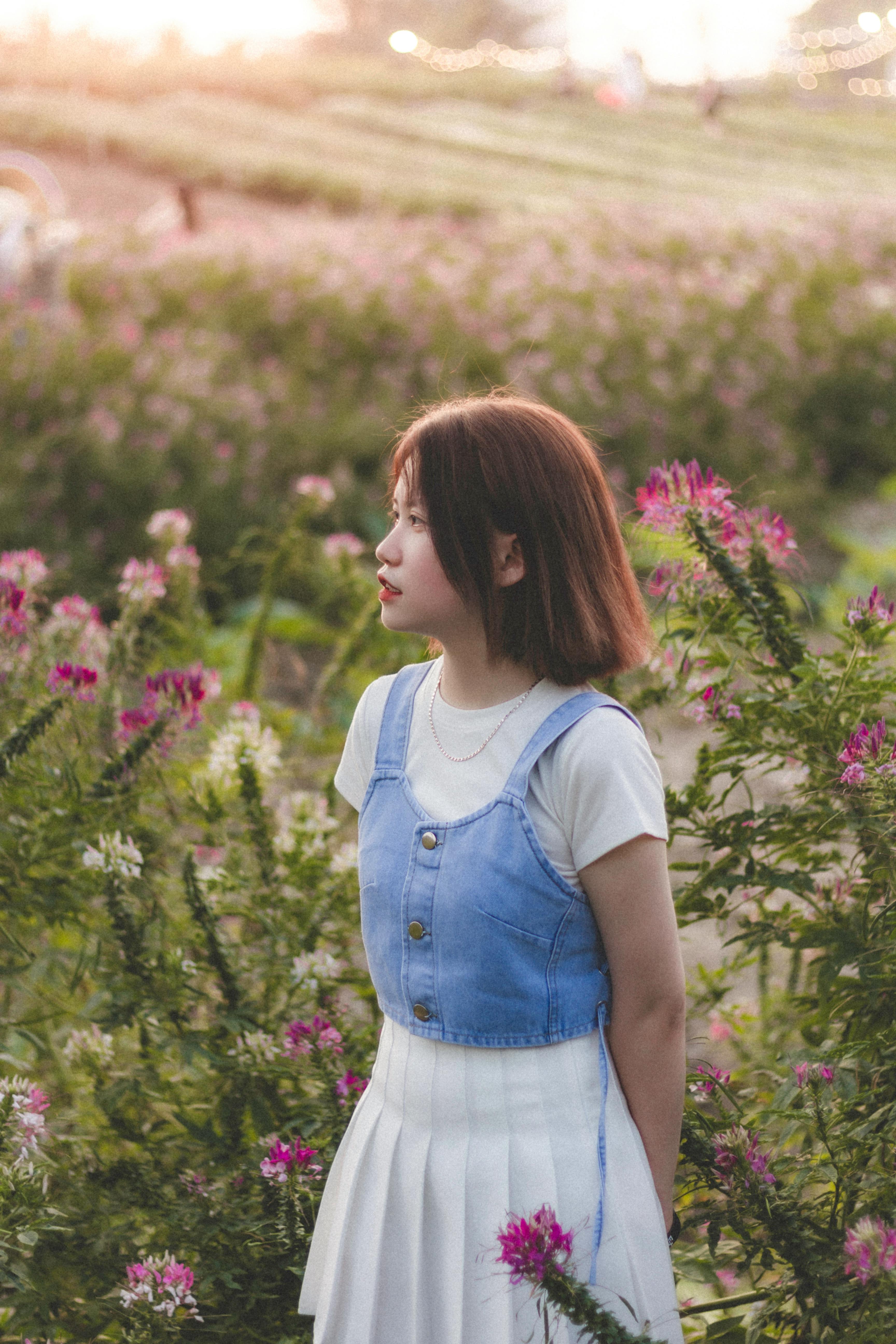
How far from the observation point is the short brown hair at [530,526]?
3.78 feet

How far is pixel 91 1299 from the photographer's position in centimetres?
143

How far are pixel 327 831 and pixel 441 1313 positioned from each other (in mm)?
828

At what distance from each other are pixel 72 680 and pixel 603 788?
86cm

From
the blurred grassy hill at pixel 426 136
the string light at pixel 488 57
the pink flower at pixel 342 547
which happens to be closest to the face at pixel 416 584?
the pink flower at pixel 342 547

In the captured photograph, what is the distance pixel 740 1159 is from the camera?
1093mm

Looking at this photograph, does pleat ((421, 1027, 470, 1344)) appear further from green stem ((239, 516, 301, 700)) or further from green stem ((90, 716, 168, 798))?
green stem ((239, 516, 301, 700))

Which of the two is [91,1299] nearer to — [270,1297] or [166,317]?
[270,1297]

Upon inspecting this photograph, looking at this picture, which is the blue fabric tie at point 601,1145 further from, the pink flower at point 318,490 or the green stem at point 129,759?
the pink flower at point 318,490

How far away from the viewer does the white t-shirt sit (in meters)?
1.08

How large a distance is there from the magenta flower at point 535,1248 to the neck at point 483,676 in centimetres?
52

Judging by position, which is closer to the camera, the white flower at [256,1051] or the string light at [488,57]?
the white flower at [256,1051]

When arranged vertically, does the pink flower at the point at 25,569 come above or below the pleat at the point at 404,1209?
above

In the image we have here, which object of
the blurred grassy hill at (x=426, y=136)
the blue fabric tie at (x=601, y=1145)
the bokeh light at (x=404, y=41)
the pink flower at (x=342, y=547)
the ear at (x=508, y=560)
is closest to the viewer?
the blue fabric tie at (x=601, y=1145)

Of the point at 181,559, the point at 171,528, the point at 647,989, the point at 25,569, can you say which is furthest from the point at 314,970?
the point at 171,528
